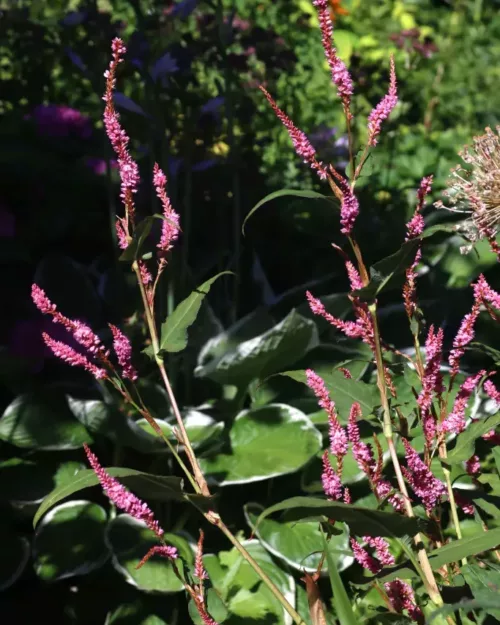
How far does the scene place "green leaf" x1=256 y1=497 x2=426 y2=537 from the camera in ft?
2.61

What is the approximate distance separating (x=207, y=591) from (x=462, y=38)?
17.2ft

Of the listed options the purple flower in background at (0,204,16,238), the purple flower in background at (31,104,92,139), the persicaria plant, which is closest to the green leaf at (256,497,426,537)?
the persicaria plant

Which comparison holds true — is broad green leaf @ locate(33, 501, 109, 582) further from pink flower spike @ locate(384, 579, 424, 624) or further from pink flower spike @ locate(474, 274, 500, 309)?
pink flower spike @ locate(474, 274, 500, 309)

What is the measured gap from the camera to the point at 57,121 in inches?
103

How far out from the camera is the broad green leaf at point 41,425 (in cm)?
188

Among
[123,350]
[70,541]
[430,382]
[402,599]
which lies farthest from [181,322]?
[70,541]

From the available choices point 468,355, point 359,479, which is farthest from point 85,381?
point 468,355

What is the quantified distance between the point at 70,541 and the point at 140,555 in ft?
0.64

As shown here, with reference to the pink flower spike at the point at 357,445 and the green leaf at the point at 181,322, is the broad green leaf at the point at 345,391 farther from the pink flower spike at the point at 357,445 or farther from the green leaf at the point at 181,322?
the green leaf at the point at 181,322

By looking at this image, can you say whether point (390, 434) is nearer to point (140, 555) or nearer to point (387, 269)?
point (387, 269)

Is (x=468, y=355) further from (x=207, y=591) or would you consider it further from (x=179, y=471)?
(x=207, y=591)

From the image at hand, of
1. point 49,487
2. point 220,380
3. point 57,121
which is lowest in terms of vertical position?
point 49,487

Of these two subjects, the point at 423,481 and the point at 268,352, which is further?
the point at 268,352

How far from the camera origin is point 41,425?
1.94m
